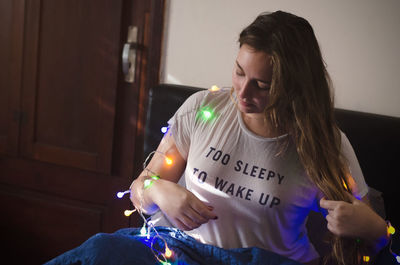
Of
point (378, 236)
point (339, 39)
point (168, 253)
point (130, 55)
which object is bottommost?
→ point (168, 253)

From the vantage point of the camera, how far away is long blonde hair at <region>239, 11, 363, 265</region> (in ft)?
3.58

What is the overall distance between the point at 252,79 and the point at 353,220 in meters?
0.44

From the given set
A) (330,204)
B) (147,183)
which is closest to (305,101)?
(330,204)

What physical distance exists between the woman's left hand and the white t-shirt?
0.38ft

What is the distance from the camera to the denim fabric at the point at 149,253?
3.34ft

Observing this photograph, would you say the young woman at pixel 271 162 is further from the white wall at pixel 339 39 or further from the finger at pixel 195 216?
the white wall at pixel 339 39

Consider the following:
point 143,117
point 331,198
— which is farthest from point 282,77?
point 143,117

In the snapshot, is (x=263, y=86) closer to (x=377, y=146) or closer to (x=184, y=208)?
(x=184, y=208)

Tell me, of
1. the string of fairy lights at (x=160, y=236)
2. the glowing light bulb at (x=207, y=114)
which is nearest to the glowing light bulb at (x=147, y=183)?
the string of fairy lights at (x=160, y=236)

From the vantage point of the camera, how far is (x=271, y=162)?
1216 mm

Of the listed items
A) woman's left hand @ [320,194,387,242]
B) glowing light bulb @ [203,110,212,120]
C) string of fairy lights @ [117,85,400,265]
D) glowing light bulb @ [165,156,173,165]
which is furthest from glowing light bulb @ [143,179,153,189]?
woman's left hand @ [320,194,387,242]

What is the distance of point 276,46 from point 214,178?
0.42 metres

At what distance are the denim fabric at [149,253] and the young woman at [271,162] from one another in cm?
7

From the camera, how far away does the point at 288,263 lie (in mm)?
1073
